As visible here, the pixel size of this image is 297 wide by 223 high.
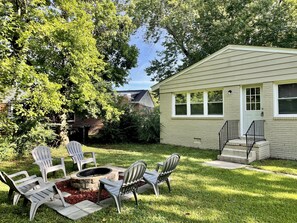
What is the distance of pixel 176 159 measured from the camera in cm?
526

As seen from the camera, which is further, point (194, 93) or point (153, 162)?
point (194, 93)

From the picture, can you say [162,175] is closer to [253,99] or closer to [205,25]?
[253,99]

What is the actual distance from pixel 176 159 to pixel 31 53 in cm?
842

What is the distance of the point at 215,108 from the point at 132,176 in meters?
7.42

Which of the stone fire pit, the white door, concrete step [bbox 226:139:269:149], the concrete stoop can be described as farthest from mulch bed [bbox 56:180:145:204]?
the white door

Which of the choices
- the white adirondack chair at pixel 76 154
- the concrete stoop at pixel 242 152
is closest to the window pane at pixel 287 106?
the concrete stoop at pixel 242 152

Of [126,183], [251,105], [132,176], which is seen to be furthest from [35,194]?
[251,105]

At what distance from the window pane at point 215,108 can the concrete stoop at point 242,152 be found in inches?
83.6

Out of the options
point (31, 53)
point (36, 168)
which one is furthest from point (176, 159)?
point (31, 53)

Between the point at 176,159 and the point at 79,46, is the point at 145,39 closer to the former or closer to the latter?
the point at 79,46

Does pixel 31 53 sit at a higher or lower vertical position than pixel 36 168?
higher

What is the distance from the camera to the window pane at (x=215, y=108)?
10609 millimetres

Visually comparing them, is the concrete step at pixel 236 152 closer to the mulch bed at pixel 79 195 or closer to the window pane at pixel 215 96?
the window pane at pixel 215 96

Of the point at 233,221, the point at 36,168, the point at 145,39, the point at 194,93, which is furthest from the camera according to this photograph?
the point at 145,39
